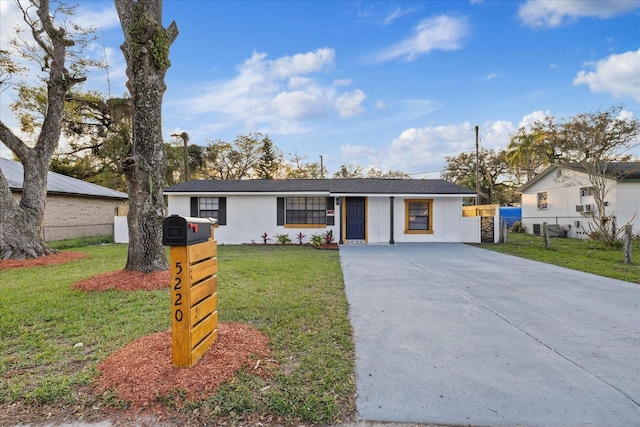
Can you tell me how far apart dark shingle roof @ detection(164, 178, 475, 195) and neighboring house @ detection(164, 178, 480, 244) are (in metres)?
0.04

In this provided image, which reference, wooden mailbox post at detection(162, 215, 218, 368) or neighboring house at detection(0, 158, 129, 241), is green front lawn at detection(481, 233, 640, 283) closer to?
wooden mailbox post at detection(162, 215, 218, 368)

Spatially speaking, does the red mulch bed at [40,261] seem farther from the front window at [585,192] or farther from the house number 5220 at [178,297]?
the front window at [585,192]

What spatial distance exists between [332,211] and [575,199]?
12991mm

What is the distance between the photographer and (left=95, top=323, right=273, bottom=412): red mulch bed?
2.16 m

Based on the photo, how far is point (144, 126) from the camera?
5.70 metres

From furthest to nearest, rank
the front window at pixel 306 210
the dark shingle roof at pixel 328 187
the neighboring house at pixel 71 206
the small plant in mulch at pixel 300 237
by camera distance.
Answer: the neighboring house at pixel 71 206 < the front window at pixel 306 210 < the small plant in mulch at pixel 300 237 < the dark shingle roof at pixel 328 187

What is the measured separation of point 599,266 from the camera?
24.9 feet

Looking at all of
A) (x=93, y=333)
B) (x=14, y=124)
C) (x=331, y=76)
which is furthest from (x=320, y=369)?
(x=14, y=124)

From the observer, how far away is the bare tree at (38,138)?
8531 mm

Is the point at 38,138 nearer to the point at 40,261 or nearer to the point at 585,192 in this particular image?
the point at 40,261

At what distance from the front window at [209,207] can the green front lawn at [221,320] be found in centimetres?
634

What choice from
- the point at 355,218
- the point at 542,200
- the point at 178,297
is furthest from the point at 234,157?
the point at 178,297

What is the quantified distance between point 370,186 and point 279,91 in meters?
6.17

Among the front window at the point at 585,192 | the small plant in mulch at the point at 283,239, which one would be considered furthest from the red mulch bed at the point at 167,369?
the front window at the point at 585,192
